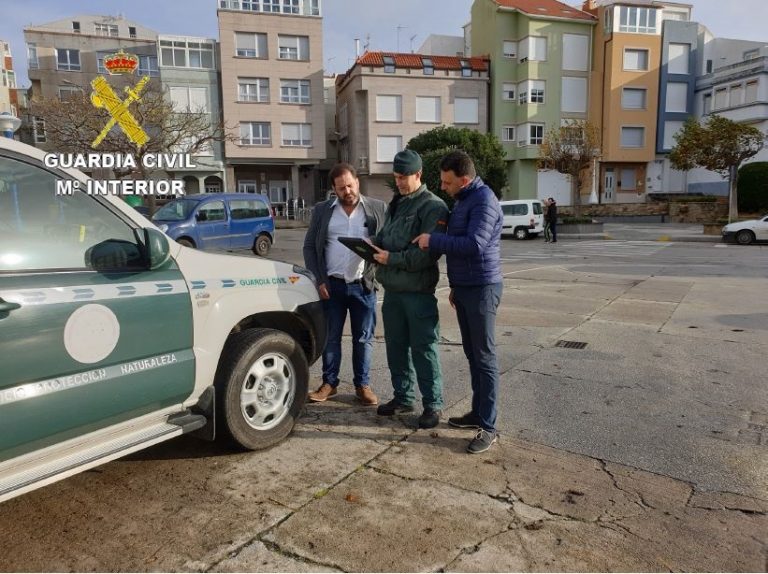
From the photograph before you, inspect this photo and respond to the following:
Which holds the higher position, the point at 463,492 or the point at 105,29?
the point at 105,29

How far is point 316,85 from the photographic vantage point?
41812 mm

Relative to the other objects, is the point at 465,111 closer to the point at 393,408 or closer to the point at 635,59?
the point at 635,59

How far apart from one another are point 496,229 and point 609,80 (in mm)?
45244

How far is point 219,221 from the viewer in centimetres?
1744

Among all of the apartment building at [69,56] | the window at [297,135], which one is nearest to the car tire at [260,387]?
the window at [297,135]

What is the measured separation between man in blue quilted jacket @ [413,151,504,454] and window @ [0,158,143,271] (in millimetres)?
1817

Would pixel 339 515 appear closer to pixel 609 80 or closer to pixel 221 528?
pixel 221 528

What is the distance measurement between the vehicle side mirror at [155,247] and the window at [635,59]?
47.5 m

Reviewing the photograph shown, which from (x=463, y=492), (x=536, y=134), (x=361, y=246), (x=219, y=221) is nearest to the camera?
(x=463, y=492)

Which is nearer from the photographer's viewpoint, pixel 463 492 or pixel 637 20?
A: pixel 463 492

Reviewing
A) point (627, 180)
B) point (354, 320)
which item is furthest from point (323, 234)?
point (627, 180)

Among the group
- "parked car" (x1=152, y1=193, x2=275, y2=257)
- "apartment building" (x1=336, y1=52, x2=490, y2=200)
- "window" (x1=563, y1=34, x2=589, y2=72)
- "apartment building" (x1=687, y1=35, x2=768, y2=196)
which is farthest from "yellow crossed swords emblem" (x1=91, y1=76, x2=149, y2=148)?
"apartment building" (x1=687, y1=35, x2=768, y2=196)

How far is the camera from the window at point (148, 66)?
4232 centimetres

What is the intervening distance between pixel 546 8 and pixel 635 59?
7.82 m
